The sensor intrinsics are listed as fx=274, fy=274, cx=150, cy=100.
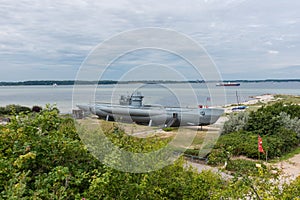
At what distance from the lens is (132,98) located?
98.6 feet

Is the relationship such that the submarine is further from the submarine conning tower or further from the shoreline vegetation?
the shoreline vegetation

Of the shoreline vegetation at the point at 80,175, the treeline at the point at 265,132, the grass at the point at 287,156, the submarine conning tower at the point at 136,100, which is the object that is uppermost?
the shoreline vegetation at the point at 80,175

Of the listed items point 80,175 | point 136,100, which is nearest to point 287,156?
point 80,175

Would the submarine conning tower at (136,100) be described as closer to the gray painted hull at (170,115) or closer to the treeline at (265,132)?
the gray painted hull at (170,115)

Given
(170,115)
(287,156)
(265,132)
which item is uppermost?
(170,115)

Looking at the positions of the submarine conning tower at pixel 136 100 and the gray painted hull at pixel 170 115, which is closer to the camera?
the gray painted hull at pixel 170 115

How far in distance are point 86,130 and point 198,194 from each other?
2254 mm

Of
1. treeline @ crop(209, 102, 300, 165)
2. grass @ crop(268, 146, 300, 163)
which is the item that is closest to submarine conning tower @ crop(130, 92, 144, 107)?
treeline @ crop(209, 102, 300, 165)

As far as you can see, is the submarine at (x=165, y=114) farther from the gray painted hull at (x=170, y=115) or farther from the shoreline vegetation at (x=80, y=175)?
the shoreline vegetation at (x=80, y=175)

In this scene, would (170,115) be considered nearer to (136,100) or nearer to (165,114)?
(165,114)

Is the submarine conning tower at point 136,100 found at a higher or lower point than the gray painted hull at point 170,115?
higher

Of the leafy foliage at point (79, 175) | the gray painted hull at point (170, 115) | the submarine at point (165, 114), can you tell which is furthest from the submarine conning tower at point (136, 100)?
the leafy foliage at point (79, 175)

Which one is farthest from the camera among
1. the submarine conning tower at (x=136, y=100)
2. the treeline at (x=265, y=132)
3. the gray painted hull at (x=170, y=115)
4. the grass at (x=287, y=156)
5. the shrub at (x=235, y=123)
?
the submarine conning tower at (x=136, y=100)

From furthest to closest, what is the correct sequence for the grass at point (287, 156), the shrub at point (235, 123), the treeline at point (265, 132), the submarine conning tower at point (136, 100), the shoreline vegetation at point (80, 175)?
the submarine conning tower at point (136, 100) → the shrub at point (235, 123) → the treeline at point (265, 132) → the grass at point (287, 156) → the shoreline vegetation at point (80, 175)
